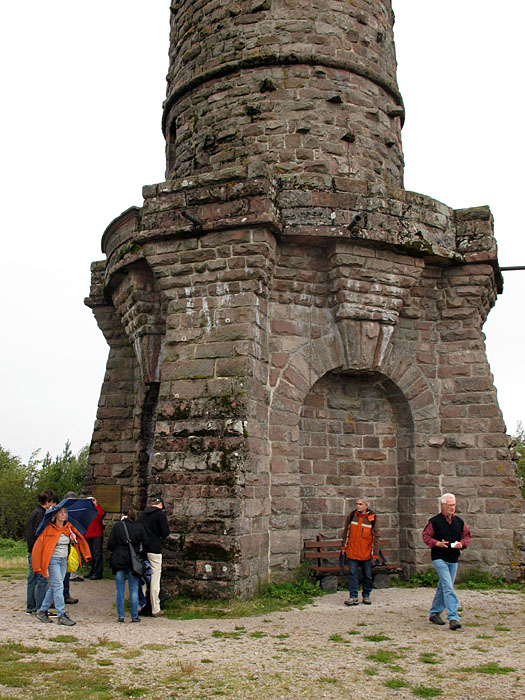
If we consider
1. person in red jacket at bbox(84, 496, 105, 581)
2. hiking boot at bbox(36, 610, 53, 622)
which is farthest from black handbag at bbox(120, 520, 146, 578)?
person in red jacket at bbox(84, 496, 105, 581)

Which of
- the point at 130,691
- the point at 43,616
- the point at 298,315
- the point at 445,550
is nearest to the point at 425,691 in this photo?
the point at 130,691

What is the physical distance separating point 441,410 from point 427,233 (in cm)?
248

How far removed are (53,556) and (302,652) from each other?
2.94m

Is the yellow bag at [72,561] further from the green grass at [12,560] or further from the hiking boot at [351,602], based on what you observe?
the green grass at [12,560]

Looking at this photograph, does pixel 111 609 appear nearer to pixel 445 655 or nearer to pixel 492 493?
pixel 445 655

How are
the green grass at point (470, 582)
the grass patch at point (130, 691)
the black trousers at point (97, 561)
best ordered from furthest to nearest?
the black trousers at point (97, 561), the green grass at point (470, 582), the grass patch at point (130, 691)

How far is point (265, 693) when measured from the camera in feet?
14.3

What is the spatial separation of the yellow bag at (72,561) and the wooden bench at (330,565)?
2896 millimetres

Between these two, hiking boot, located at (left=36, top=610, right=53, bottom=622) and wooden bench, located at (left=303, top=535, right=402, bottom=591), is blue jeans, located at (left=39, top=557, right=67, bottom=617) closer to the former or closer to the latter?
hiking boot, located at (left=36, top=610, right=53, bottom=622)

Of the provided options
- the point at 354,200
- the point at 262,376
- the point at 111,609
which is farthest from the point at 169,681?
the point at 354,200

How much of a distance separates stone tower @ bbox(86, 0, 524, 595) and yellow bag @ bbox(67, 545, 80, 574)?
1.00 m

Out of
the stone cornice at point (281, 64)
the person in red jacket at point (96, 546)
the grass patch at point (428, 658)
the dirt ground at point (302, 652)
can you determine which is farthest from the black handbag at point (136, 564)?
the stone cornice at point (281, 64)

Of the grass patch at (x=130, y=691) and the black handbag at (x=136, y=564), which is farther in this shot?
the black handbag at (x=136, y=564)

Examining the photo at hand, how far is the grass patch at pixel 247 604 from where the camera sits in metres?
6.77
